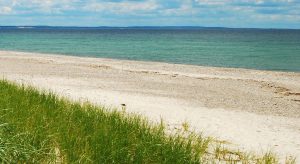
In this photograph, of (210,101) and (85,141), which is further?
(210,101)

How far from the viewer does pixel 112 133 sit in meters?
6.47

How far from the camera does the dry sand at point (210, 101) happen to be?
985cm

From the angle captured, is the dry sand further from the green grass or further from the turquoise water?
the turquoise water

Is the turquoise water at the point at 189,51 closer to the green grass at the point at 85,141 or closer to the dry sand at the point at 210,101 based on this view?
the dry sand at the point at 210,101

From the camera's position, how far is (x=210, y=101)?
15.0 m

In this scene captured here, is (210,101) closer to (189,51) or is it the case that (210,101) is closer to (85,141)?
(85,141)

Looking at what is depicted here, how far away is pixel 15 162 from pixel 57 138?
1.03 meters

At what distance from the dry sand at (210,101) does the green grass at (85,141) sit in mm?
2033

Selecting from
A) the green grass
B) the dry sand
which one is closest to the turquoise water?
the dry sand

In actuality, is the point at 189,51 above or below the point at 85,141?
below

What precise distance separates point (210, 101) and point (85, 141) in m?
9.15

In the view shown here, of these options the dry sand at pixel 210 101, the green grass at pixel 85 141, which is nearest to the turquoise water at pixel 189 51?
the dry sand at pixel 210 101

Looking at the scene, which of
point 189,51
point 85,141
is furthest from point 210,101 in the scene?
point 189,51

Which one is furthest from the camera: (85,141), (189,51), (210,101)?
(189,51)
